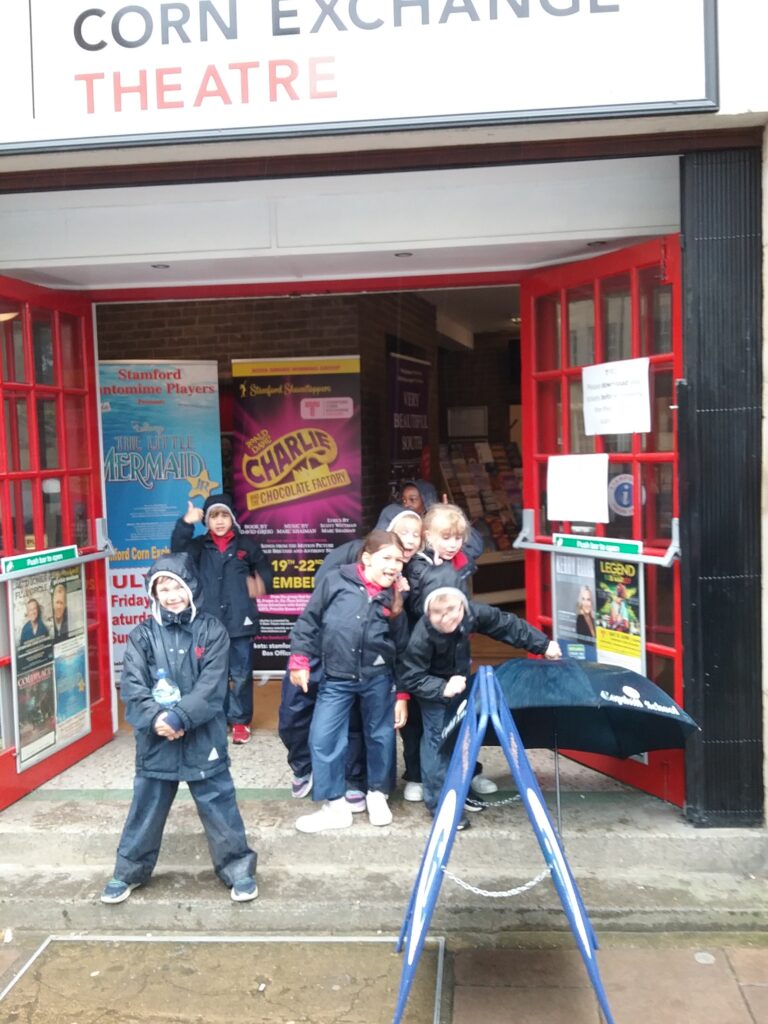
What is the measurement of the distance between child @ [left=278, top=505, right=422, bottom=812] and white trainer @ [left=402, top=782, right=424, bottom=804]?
1.8 inches

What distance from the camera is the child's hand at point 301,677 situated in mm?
4508

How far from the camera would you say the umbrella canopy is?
11.5 feet

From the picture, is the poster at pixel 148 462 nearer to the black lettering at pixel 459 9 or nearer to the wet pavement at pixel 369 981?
the wet pavement at pixel 369 981

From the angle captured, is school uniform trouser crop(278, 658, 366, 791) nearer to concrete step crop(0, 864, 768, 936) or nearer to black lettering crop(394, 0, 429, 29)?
concrete step crop(0, 864, 768, 936)

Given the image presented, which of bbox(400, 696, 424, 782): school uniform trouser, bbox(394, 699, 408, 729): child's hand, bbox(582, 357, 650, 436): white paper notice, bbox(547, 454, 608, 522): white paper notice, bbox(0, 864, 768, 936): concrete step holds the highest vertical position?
bbox(582, 357, 650, 436): white paper notice

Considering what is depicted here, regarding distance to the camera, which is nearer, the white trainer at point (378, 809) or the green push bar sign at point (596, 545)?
the white trainer at point (378, 809)

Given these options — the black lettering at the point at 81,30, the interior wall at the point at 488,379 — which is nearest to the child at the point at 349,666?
the black lettering at the point at 81,30

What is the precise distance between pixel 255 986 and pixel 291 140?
3.48 metres

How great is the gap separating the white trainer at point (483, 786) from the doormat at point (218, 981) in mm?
1007

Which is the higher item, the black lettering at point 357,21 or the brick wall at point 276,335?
the black lettering at point 357,21

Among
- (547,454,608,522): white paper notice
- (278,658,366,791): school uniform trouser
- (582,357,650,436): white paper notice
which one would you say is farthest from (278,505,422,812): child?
(582,357,650,436): white paper notice

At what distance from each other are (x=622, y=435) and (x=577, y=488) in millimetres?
373

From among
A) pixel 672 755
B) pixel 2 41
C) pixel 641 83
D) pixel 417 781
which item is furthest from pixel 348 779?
pixel 2 41

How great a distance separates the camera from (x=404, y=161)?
14.4ft
